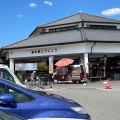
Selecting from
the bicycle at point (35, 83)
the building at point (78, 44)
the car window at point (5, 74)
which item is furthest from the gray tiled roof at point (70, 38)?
the car window at point (5, 74)

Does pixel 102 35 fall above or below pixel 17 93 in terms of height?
above

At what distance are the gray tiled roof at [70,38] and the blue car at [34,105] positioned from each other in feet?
92.1

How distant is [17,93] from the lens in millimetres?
5902

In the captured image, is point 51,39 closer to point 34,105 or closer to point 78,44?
point 78,44

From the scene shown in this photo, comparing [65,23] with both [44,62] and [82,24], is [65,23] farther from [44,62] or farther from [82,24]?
[44,62]

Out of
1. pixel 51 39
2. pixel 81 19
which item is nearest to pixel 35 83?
pixel 51 39

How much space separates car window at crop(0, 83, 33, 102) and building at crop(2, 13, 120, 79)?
28.1 m

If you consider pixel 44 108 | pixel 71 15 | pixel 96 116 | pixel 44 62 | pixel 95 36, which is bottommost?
pixel 96 116

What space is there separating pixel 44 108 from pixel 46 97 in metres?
0.35

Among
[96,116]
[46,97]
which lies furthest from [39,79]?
[46,97]

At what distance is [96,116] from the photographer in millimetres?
10523

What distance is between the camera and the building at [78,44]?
115 ft

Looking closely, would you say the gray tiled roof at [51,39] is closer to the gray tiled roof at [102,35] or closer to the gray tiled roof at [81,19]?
the gray tiled roof at [102,35]

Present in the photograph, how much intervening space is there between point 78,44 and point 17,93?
2926 cm
